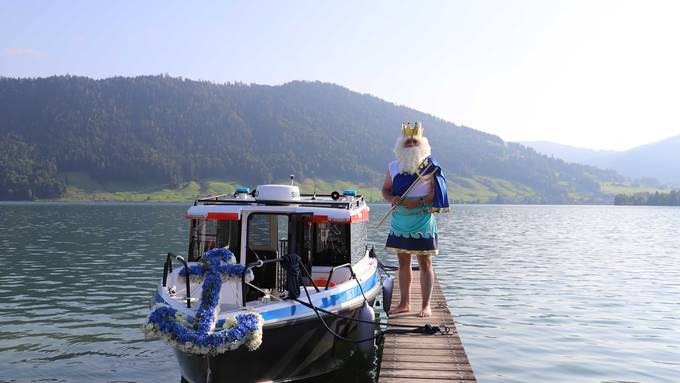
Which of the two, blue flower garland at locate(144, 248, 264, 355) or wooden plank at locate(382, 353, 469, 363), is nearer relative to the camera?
blue flower garland at locate(144, 248, 264, 355)

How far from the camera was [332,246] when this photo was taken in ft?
43.9

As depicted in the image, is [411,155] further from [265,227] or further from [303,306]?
[265,227]

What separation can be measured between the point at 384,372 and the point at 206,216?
183 inches

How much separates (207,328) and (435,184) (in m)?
4.43

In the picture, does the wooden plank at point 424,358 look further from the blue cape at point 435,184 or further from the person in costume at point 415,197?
the blue cape at point 435,184

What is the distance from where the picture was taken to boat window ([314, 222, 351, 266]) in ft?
43.6

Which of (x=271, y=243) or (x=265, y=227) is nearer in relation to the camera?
(x=265, y=227)

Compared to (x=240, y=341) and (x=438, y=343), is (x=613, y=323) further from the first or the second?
(x=240, y=341)

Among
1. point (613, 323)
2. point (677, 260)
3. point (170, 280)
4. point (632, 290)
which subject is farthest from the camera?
point (677, 260)

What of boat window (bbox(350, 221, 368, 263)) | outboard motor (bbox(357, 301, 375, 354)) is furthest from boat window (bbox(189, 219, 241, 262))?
outboard motor (bbox(357, 301, 375, 354))

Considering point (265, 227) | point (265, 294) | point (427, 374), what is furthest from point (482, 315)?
point (427, 374)

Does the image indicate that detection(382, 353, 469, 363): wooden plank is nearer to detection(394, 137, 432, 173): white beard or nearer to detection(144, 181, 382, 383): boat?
detection(144, 181, 382, 383): boat

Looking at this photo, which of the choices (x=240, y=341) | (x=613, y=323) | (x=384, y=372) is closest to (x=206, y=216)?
(x=240, y=341)

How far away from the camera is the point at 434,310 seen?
1294 cm
